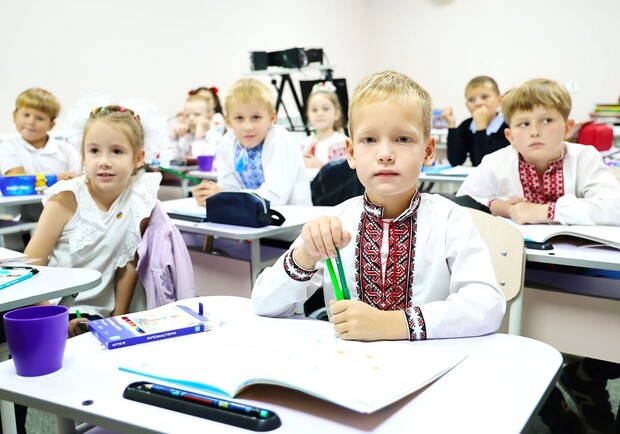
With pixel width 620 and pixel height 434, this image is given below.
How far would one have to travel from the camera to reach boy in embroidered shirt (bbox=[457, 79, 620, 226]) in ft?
6.56

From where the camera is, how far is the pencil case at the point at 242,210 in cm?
210

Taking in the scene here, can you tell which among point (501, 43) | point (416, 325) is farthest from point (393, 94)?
point (501, 43)

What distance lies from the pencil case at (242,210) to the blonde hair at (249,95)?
0.78 m

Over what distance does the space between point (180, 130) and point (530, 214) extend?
4.21 meters

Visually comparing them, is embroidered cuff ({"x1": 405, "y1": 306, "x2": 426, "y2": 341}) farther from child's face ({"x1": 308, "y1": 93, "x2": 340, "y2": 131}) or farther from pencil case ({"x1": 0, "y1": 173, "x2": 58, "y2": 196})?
child's face ({"x1": 308, "y1": 93, "x2": 340, "y2": 131})

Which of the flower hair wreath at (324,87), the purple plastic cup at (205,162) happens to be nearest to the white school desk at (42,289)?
the purple plastic cup at (205,162)

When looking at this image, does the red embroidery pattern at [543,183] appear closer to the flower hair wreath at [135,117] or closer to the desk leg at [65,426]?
the flower hair wreath at [135,117]

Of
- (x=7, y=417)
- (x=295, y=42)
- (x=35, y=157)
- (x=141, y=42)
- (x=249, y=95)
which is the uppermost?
(x=295, y=42)

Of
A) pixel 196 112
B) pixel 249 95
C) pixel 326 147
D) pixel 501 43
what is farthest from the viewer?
pixel 501 43

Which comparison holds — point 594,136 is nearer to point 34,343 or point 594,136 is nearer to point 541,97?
point 541,97

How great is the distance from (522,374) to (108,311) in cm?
138

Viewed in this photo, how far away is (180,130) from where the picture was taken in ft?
18.7

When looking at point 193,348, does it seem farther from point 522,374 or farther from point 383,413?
point 522,374

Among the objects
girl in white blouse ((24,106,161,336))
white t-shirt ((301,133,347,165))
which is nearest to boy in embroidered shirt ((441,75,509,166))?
white t-shirt ((301,133,347,165))
